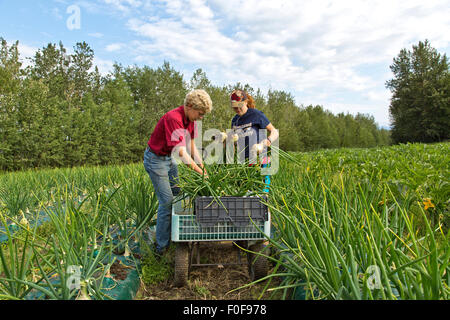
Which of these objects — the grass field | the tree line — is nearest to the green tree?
the tree line

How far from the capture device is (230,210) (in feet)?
6.23

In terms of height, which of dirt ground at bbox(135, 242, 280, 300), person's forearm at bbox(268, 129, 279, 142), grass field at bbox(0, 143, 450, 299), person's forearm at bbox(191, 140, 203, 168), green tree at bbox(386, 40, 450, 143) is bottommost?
dirt ground at bbox(135, 242, 280, 300)

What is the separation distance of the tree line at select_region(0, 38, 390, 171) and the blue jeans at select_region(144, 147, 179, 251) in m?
12.6

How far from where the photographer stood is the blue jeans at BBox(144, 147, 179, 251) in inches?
96.8

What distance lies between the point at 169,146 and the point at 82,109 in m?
18.8

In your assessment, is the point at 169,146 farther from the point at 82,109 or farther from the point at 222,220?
the point at 82,109

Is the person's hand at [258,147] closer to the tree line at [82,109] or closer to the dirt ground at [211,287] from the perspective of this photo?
the dirt ground at [211,287]

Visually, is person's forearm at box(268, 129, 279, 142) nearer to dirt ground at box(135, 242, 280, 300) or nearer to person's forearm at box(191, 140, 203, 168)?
person's forearm at box(191, 140, 203, 168)

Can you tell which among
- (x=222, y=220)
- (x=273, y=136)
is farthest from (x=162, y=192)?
(x=273, y=136)

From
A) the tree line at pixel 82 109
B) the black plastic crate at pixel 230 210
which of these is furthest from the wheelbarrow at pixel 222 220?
the tree line at pixel 82 109
